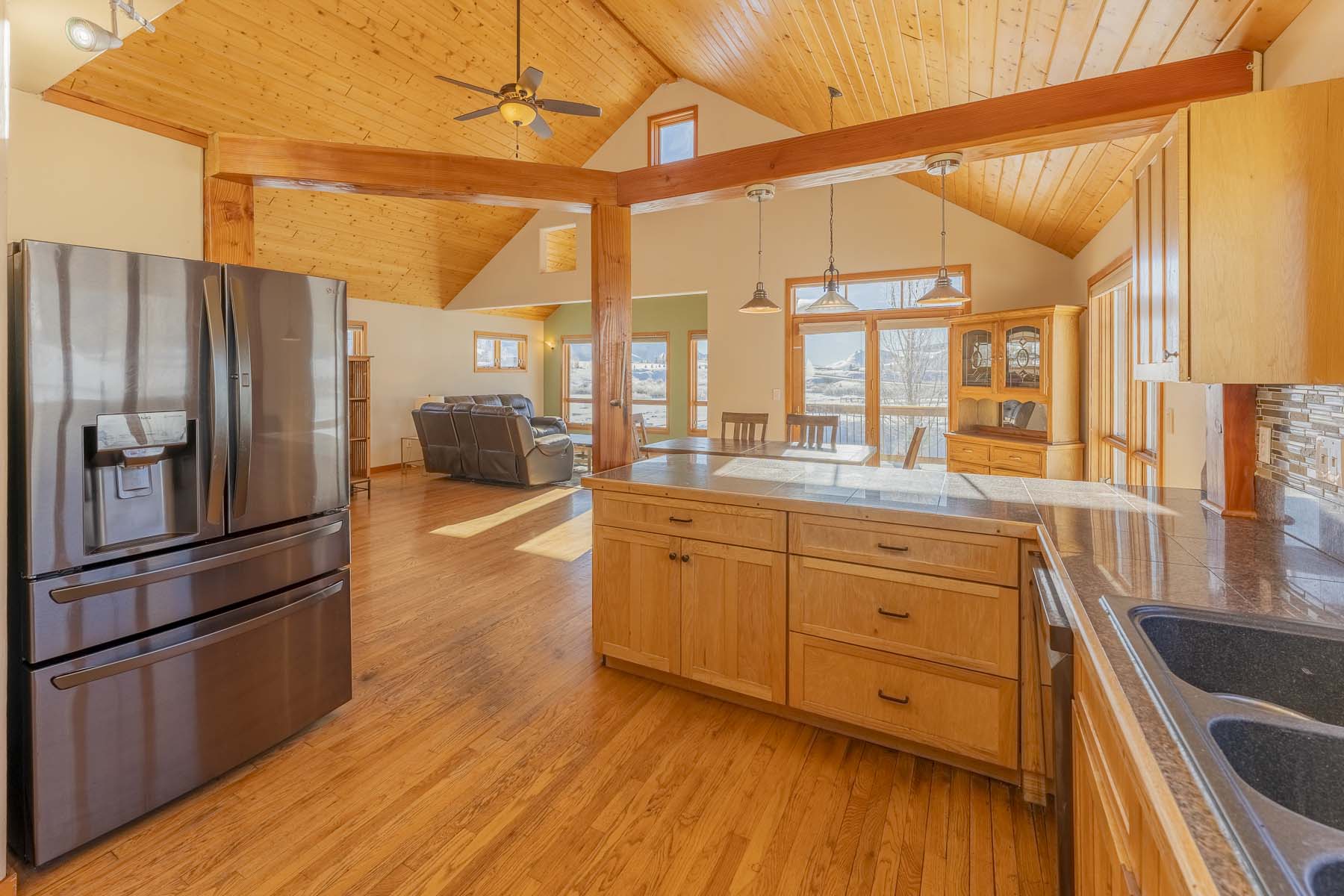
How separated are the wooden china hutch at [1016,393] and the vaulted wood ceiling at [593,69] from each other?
0.75 metres

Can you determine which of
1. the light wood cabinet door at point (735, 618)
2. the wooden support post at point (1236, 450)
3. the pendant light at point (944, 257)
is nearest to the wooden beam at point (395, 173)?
the pendant light at point (944, 257)

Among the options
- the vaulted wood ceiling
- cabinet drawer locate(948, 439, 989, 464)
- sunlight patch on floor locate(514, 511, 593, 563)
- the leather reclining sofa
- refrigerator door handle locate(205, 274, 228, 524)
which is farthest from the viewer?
the leather reclining sofa

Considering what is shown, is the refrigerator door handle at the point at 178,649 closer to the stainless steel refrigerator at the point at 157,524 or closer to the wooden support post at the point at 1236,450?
the stainless steel refrigerator at the point at 157,524

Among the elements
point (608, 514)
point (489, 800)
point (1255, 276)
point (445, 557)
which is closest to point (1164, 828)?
point (1255, 276)

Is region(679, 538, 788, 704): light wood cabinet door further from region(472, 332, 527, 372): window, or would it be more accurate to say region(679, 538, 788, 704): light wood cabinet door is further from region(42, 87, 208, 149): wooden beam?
region(472, 332, 527, 372): window

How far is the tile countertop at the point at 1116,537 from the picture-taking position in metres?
0.82

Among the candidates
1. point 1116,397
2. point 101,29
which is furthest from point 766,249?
point 101,29

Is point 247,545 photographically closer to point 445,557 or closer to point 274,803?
point 274,803

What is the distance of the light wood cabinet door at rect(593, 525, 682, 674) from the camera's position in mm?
2467

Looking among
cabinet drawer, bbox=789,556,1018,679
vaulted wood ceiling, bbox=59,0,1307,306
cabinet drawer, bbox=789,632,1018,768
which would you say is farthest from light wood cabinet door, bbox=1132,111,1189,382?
cabinet drawer, bbox=789,632,1018,768

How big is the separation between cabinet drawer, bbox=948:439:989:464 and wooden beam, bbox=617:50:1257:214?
314cm

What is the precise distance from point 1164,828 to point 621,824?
152 centimetres

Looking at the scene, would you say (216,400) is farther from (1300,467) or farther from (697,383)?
(697,383)

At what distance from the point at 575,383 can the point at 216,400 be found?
30.9 feet
